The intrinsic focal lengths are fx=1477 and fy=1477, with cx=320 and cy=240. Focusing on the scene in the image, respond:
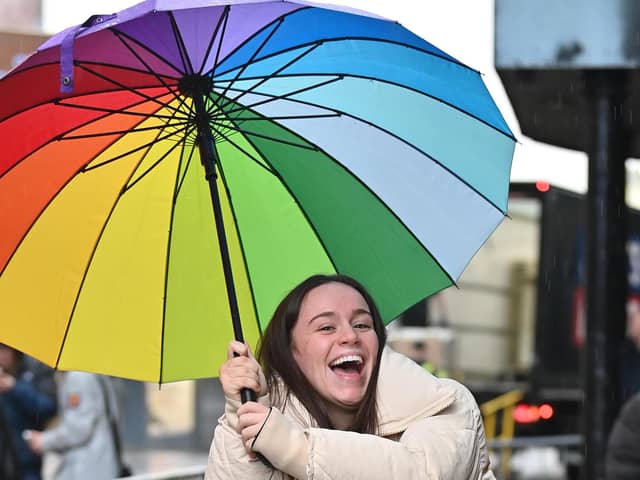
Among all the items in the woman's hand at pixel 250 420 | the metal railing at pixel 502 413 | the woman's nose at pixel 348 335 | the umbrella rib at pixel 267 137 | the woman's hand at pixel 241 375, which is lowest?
the metal railing at pixel 502 413

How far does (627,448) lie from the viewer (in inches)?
258

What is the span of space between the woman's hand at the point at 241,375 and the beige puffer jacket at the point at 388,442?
37mm

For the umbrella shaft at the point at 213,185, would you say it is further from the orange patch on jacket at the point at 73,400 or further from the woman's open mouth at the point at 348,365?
the orange patch on jacket at the point at 73,400

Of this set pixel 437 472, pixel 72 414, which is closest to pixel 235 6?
pixel 437 472

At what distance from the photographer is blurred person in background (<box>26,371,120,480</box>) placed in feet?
32.3

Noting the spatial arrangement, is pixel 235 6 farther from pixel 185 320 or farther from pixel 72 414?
pixel 72 414

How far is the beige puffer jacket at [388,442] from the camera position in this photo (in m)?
3.64

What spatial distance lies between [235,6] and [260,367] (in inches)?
43.1

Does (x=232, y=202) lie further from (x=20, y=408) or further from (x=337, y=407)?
(x=20, y=408)

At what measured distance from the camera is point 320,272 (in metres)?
4.88

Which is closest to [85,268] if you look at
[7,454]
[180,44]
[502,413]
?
[180,44]

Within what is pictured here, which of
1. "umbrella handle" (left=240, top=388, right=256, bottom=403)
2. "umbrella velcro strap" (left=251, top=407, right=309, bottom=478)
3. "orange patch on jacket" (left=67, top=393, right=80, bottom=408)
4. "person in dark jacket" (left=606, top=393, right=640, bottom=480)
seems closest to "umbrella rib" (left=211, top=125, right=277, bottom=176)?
"umbrella handle" (left=240, top=388, right=256, bottom=403)

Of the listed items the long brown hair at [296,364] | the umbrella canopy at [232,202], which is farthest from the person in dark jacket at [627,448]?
the long brown hair at [296,364]

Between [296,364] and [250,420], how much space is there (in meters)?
0.34
